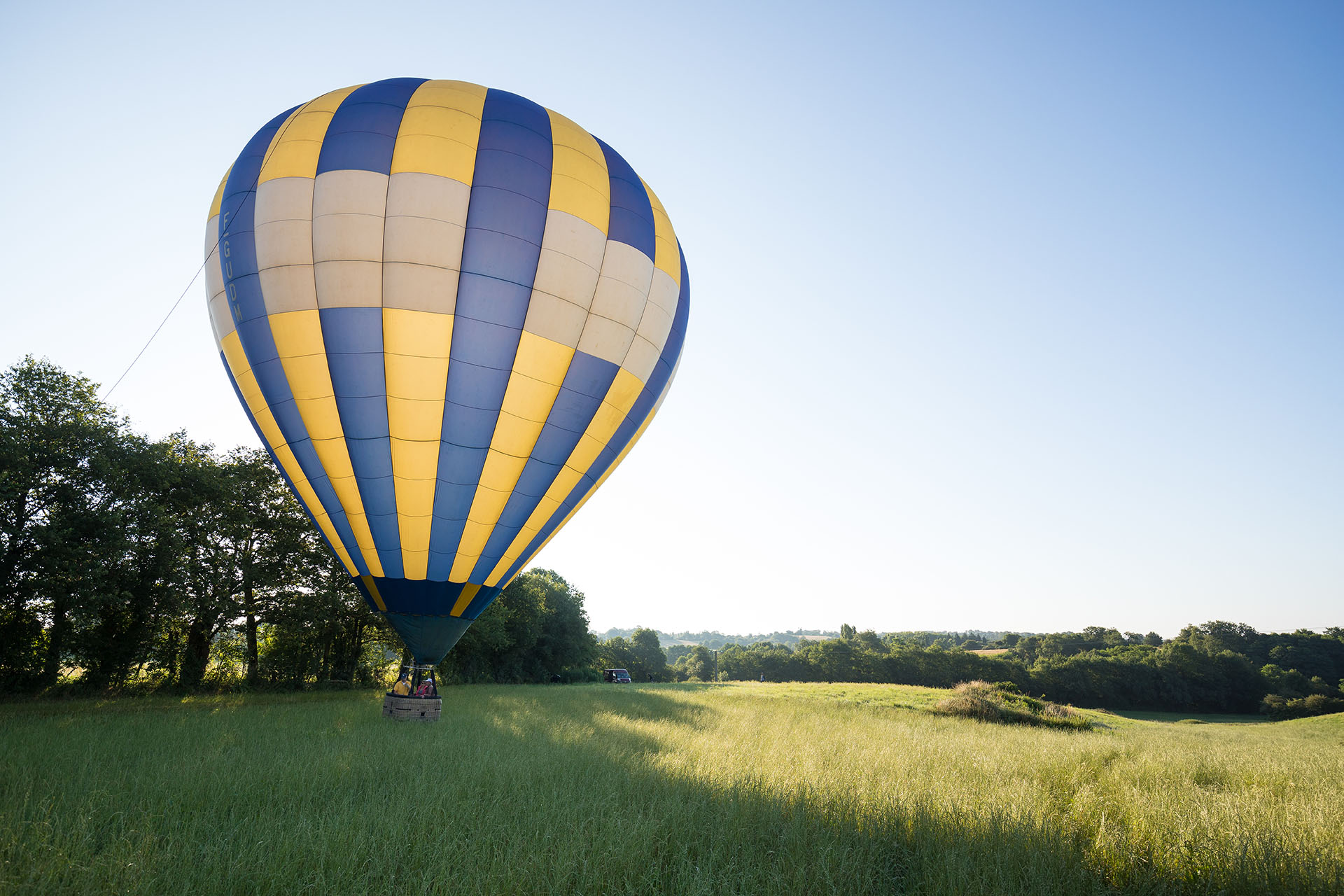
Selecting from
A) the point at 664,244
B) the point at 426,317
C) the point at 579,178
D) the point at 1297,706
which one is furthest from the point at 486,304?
the point at 1297,706

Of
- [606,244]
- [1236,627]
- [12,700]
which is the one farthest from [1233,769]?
[1236,627]

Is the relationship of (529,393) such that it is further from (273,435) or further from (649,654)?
(649,654)

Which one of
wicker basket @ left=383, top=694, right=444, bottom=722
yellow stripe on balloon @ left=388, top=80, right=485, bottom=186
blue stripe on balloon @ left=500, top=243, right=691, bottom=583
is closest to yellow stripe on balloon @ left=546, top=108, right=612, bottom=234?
yellow stripe on balloon @ left=388, top=80, right=485, bottom=186

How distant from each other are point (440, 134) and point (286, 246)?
9.34ft

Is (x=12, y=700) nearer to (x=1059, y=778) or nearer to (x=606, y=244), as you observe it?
(x=606, y=244)

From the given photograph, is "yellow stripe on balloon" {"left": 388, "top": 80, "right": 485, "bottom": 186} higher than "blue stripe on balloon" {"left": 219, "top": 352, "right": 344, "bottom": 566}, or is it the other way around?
"yellow stripe on balloon" {"left": 388, "top": 80, "right": 485, "bottom": 186}

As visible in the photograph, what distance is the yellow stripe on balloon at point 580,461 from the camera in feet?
33.0

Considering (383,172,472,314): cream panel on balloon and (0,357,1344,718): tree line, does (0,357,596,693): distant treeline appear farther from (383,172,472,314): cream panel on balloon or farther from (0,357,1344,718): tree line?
(383,172,472,314): cream panel on balloon

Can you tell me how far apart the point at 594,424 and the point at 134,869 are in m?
7.47

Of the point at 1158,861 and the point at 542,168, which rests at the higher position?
the point at 542,168

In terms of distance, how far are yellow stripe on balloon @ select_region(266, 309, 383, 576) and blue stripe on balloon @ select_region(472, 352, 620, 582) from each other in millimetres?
1865

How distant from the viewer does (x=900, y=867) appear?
4230 millimetres

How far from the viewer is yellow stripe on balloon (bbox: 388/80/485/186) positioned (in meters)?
8.88

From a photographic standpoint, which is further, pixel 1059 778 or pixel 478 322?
pixel 478 322
